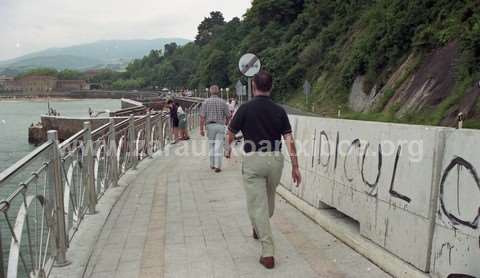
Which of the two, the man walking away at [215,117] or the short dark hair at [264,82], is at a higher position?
the short dark hair at [264,82]

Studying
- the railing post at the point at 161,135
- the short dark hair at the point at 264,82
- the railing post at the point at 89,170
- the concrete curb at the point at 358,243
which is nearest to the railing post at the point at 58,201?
the railing post at the point at 89,170

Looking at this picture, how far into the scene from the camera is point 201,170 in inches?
404

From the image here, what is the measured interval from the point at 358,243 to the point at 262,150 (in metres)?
1.34

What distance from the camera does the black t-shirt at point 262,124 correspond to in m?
4.30

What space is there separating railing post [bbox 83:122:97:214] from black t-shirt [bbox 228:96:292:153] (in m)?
2.50

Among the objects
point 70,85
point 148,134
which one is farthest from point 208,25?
point 148,134

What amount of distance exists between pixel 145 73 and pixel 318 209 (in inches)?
7171

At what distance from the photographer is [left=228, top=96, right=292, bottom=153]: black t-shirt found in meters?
4.30

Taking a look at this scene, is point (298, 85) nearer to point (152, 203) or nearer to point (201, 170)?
point (201, 170)

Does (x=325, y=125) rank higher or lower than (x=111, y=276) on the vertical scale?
higher

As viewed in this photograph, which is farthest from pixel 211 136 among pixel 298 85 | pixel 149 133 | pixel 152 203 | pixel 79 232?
pixel 298 85

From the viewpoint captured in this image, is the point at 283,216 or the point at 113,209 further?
the point at 113,209

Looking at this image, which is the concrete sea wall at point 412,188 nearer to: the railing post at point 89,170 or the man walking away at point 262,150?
the man walking away at point 262,150

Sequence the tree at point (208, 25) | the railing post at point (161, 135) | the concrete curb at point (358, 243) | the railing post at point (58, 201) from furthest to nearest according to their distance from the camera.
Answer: the tree at point (208, 25) → the railing post at point (161, 135) → the railing post at point (58, 201) → the concrete curb at point (358, 243)
